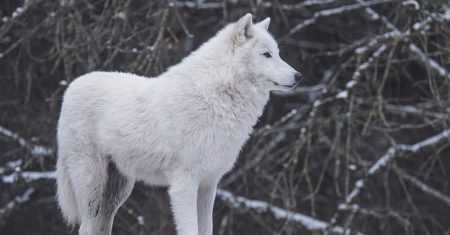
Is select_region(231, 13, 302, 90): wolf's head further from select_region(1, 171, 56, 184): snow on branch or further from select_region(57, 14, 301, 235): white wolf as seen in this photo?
select_region(1, 171, 56, 184): snow on branch

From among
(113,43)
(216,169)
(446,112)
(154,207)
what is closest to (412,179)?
(446,112)

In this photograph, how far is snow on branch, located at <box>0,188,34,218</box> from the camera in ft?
28.8

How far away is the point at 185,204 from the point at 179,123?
0.46m

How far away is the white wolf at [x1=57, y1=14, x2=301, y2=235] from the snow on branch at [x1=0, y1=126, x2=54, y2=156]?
344 centimetres

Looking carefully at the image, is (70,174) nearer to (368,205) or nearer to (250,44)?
(250,44)

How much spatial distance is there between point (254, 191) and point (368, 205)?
1419mm

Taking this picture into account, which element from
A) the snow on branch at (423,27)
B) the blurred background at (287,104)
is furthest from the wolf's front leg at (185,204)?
the snow on branch at (423,27)

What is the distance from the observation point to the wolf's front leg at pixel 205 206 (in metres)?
4.41

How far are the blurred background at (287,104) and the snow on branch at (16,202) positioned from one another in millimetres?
16

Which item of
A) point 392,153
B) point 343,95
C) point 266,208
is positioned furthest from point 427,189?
point 266,208

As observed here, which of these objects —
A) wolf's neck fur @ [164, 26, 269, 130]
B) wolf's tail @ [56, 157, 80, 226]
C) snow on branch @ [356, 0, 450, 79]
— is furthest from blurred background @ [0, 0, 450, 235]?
wolf's neck fur @ [164, 26, 269, 130]

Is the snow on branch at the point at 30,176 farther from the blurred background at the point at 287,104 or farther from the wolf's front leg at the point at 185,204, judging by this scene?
the wolf's front leg at the point at 185,204

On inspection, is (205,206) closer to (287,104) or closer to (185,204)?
(185,204)

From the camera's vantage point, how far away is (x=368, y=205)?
8992mm
